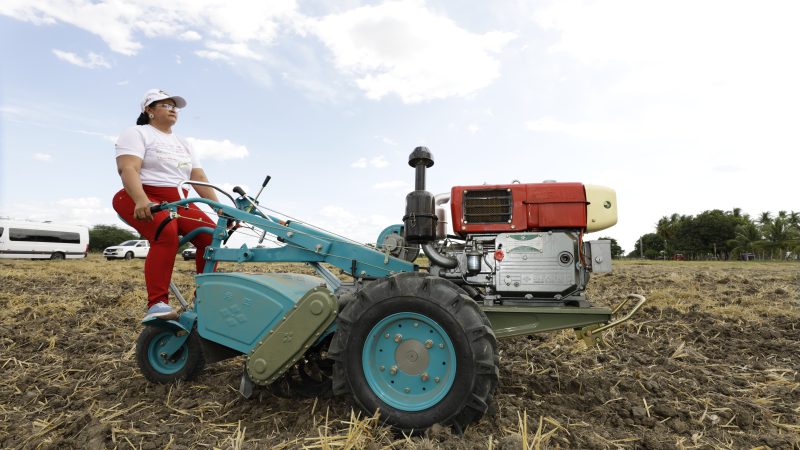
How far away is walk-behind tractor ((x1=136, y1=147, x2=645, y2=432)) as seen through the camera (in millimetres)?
2822

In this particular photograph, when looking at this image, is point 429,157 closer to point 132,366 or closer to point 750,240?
point 132,366

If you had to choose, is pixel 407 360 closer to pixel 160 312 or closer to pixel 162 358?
pixel 160 312

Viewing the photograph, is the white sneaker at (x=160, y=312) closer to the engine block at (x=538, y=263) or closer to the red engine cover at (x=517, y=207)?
the red engine cover at (x=517, y=207)

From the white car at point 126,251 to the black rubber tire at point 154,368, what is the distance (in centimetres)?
2903

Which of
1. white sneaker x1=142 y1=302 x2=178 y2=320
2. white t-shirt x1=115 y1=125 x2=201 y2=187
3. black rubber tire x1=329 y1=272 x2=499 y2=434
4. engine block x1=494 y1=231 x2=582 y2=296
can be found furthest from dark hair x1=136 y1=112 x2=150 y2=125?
engine block x1=494 y1=231 x2=582 y2=296

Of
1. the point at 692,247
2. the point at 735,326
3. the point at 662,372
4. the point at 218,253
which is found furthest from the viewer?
the point at 692,247

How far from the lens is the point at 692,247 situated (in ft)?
231

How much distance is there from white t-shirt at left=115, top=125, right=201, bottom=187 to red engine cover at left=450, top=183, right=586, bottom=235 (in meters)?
2.21

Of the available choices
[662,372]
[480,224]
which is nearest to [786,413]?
[662,372]

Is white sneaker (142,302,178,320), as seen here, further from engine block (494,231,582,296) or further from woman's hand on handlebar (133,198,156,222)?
engine block (494,231,582,296)

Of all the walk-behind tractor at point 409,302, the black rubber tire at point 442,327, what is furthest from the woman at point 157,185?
the black rubber tire at point 442,327

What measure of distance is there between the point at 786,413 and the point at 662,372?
3.09 feet

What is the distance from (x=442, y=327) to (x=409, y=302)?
0.78 ft

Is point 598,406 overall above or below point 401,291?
below
